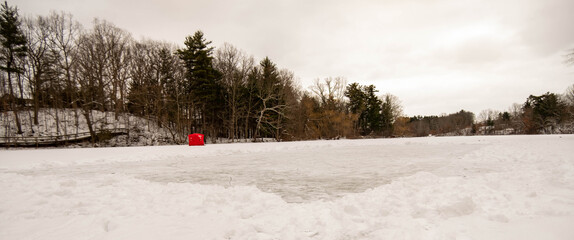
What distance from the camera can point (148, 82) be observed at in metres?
34.6

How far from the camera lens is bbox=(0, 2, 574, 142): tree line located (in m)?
28.2

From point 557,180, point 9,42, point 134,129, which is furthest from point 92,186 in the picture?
point 9,42

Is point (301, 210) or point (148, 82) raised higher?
point (148, 82)

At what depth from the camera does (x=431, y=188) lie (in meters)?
4.51

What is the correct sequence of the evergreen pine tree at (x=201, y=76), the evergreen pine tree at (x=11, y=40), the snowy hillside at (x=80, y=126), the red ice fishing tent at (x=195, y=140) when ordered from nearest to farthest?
the red ice fishing tent at (x=195, y=140) < the evergreen pine tree at (x=11, y=40) < the snowy hillside at (x=80, y=126) < the evergreen pine tree at (x=201, y=76)

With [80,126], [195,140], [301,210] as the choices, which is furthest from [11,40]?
[301,210]

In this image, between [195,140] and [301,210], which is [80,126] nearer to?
[195,140]

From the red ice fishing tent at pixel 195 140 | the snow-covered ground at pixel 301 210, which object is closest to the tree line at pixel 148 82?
the red ice fishing tent at pixel 195 140

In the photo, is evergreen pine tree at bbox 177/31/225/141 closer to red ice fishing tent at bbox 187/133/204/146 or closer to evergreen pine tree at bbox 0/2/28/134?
red ice fishing tent at bbox 187/133/204/146

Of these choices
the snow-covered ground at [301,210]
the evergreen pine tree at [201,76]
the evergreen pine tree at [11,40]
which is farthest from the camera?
the evergreen pine tree at [201,76]

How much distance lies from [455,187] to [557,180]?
224 cm

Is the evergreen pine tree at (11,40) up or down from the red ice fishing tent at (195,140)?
up

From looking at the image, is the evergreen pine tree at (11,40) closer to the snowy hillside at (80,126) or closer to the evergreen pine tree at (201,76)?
the snowy hillside at (80,126)

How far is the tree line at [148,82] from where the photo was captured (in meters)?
28.2
